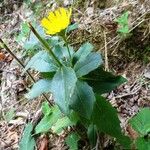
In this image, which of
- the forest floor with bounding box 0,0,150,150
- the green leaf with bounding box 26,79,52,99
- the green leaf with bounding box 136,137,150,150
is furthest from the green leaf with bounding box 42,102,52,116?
the green leaf with bounding box 136,137,150,150

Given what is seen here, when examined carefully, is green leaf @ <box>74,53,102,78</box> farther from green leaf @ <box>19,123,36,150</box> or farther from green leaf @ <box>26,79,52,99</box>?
green leaf @ <box>19,123,36,150</box>

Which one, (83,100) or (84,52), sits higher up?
(84,52)

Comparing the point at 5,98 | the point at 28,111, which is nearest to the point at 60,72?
the point at 28,111

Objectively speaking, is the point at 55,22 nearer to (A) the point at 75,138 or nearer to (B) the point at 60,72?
(B) the point at 60,72

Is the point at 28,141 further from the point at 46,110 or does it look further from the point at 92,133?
the point at 92,133

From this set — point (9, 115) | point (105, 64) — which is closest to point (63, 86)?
point (105, 64)

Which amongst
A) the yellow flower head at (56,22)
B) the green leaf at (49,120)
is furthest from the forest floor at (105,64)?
the yellow flower head at (56,22)
